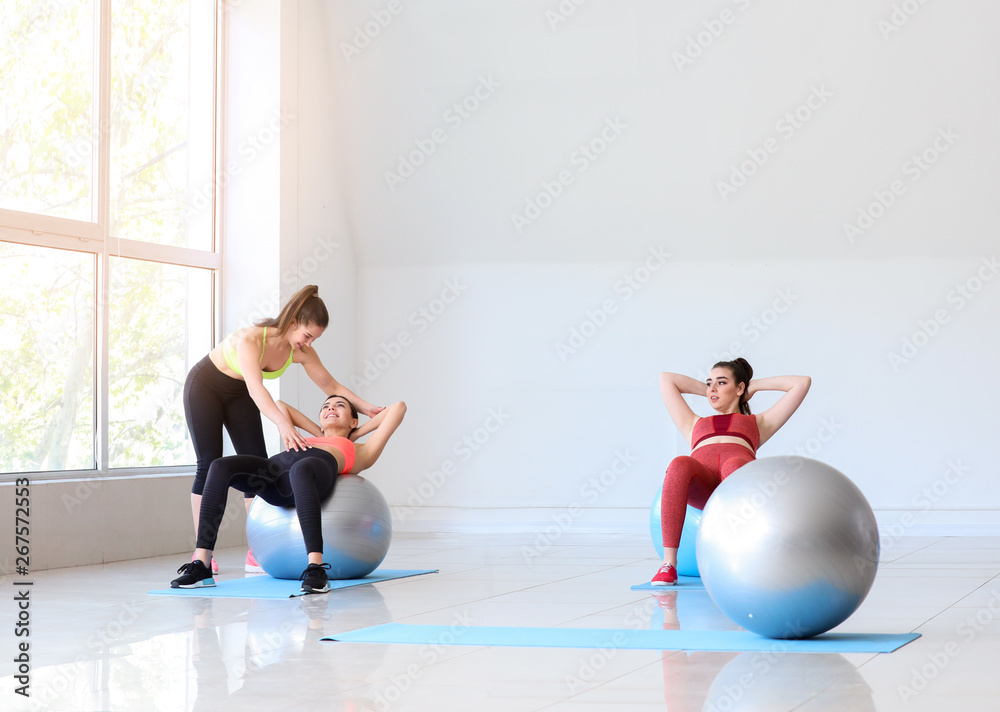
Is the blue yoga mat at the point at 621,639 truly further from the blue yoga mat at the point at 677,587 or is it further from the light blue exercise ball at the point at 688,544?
the light blue exercise ball at the point at 688,544

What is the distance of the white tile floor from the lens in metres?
2.26

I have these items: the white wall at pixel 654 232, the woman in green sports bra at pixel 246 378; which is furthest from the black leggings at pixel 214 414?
the white wall at pixel 654 232

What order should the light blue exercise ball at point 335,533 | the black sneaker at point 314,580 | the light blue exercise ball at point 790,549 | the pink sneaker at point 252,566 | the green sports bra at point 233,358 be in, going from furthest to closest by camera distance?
the pink sneaker at point 252,566, the green sports bra at point 233,358, the light blue exercise ball at point 335,533, the black sneaker at point 314,580, the light blue exercise ball at point 790,549

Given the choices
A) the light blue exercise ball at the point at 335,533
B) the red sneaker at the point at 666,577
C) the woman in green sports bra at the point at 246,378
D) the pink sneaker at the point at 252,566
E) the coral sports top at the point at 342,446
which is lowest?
the pink sneaker at the point at 252,566

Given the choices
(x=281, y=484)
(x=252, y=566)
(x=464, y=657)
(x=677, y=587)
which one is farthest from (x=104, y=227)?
(x=464, y=657)

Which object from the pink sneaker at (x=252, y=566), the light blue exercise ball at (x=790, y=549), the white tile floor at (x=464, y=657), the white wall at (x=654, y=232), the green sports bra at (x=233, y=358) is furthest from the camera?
the white wall at (x=654, y=232)

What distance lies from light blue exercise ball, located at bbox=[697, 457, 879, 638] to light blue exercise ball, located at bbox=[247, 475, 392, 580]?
1.82m

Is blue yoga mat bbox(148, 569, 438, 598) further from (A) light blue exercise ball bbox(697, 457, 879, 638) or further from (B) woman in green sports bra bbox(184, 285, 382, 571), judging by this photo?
(A) light blue exercise ball bbox(697, 457, 879, 638)

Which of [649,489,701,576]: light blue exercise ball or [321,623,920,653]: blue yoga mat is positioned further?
[649,489,701,576]: light blue exercise ball

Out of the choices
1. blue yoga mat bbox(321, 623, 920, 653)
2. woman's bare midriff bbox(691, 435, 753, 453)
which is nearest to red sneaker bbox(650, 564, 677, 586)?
woman's bare midriff bbox(691, 435, 753, 453)

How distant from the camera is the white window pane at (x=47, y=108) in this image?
5125 mm

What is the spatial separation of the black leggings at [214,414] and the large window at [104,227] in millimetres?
907

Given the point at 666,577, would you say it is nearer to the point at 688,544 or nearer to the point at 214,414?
the point at 688,544

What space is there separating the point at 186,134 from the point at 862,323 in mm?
4313
